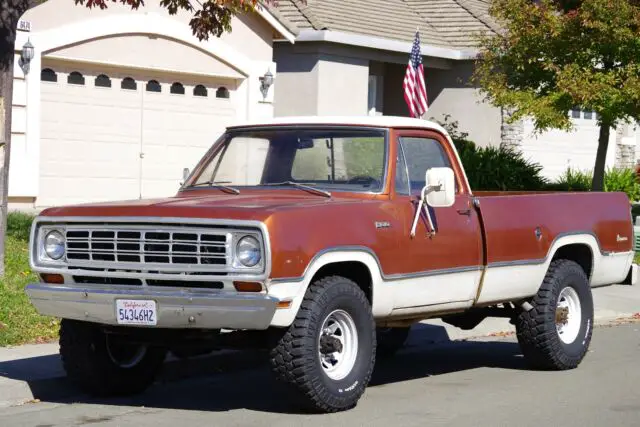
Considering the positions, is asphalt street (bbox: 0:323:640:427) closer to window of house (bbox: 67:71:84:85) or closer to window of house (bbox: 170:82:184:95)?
window of house (bbox: 67:71:84:85)

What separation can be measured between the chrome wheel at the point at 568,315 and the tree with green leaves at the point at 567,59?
10.3m

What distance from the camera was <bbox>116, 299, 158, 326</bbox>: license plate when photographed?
8305 mm

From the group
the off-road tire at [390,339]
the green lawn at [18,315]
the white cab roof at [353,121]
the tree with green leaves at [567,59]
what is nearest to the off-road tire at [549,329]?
the off-road tire at [390,339]

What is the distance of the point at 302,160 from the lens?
389 inches

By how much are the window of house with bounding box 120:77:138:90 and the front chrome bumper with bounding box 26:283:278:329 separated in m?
12.5

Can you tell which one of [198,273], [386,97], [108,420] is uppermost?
[386,97]

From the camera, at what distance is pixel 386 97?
92.5 ft

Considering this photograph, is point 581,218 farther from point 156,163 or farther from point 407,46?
point 407,46

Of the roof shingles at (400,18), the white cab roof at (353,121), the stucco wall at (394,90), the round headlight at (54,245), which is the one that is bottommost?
the round headlight at (54,245)

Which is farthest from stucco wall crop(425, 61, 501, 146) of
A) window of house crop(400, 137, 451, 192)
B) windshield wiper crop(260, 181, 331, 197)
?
windshield wiper crop(260, 181, 331, 197)

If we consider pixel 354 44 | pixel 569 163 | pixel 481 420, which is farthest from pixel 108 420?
pixel 569 163

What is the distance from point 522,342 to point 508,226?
1091 millimetres

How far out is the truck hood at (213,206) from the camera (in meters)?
8.31

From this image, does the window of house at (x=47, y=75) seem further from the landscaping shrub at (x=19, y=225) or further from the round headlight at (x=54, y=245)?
the round headlight at (x=54, y=245)
